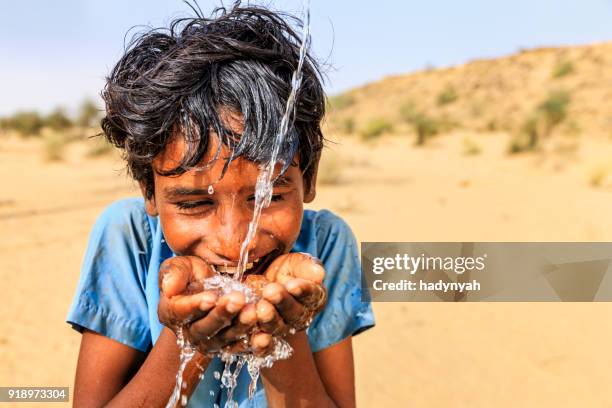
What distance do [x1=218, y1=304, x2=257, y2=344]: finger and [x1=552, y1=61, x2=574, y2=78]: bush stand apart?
2988 centimetres

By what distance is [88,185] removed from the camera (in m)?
11.3

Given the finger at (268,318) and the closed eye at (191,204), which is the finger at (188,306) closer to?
the finger at (268,318)

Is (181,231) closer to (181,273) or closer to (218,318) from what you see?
(181,273)

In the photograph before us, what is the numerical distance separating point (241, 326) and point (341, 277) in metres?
0.72

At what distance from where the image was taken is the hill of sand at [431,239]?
3.67 metres

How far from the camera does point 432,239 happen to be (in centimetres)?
664

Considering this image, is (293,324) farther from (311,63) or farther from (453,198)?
(453,198)

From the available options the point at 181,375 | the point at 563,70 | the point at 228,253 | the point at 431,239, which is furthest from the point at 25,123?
the point at 228,253

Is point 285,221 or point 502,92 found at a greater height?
point 502,92

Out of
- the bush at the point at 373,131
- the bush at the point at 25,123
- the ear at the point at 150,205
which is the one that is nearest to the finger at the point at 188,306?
the ear at the point at 150,205

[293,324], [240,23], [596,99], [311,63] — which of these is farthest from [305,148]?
[596,99]

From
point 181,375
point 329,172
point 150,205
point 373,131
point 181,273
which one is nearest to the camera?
point 181,273

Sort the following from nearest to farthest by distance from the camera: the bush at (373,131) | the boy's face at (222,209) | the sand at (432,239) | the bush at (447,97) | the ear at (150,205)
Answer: the boy's face at (222,209) → the ear at (150,205) → the sand at (432,239) → the bush at (373,131) → the bush at (447,97)

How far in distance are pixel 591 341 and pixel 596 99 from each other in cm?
2116
